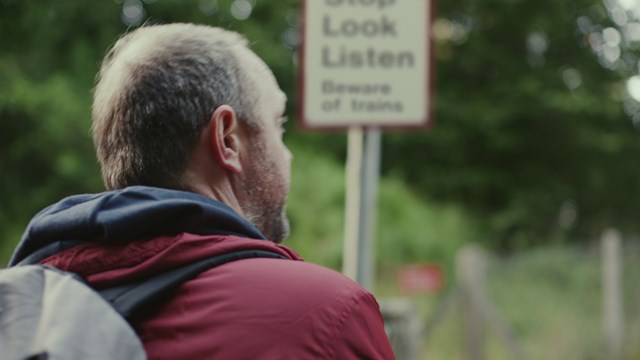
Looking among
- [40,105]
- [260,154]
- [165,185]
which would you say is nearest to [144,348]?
[165,185]

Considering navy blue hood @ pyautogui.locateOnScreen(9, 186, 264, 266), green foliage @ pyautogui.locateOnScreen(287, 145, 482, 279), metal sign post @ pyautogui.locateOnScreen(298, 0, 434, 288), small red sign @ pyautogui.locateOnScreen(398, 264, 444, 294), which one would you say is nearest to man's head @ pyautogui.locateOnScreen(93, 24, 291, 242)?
navy blue hood @ pyautogui.locateOnScreen(9, 186, 264, 266)

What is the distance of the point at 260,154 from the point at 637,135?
19.3m

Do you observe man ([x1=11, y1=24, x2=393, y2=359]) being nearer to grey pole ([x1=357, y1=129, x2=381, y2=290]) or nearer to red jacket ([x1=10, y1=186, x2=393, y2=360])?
red jacket ([x1=10, y1=186, x2=393, y2=360])

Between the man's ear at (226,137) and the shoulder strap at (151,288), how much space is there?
235 mm

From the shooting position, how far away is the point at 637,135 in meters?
20.0

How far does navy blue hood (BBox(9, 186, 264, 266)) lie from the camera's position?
146 cm

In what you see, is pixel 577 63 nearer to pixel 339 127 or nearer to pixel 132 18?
pixel 132 18

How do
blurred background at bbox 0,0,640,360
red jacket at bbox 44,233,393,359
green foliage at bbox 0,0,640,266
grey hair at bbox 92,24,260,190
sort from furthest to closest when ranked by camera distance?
green foliage at bbox 0,0,640,266
blurred background at bbox 0,0,640,360
grey hair at bbox 92,24,260,190
red jacket at bbox 44,233,393,359

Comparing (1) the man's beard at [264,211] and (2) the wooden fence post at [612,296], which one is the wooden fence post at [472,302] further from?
(1) the man's beard at [264,211]

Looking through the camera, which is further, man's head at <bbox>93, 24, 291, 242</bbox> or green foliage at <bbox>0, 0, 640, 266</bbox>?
green foliage at <bbox>0, 0, 640, 266</bbox>

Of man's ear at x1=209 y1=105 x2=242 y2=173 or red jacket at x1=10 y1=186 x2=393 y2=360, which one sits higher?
man's ear at x1=209 y1=105 x2=242 y2=173

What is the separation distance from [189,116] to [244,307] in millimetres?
364

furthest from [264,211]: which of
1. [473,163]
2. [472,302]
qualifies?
[473,163]

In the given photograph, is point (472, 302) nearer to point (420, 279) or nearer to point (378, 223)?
point (420, 279)
